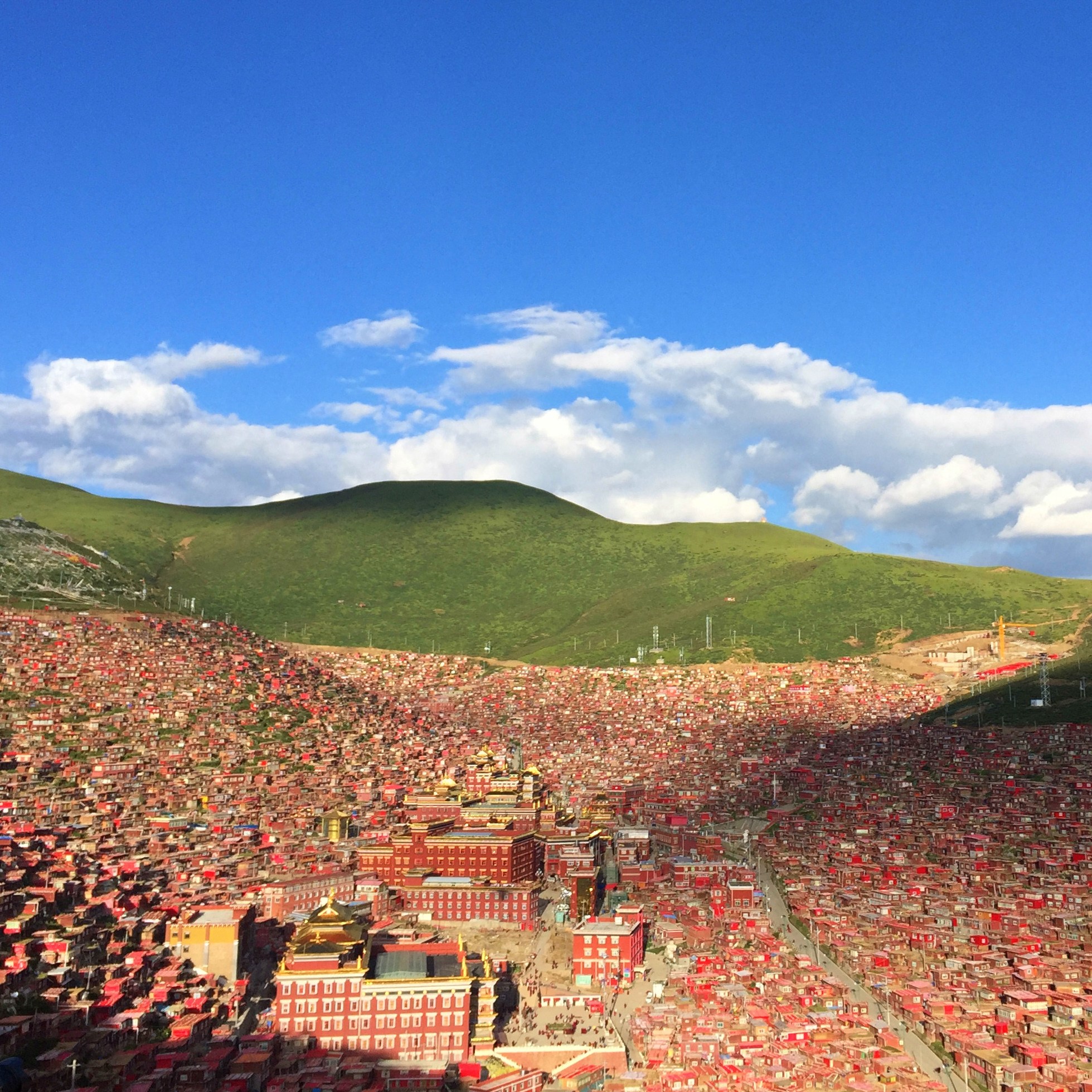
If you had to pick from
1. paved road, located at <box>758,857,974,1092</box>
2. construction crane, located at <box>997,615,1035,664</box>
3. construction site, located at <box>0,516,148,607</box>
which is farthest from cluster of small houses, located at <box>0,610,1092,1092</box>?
construction crane, located at <box>997,615,1035,664</box>

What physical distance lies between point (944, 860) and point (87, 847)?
5423 centimetres

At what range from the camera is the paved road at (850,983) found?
48.2 m

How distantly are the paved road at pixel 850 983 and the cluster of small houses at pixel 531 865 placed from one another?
82 centimetres

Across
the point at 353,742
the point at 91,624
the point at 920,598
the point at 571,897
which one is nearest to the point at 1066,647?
the point at 920,598

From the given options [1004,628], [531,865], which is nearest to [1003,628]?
[1004,628]

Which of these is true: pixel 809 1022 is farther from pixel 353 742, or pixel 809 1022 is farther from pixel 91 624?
pixel 91 624

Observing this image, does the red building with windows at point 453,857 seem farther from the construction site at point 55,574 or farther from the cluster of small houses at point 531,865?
the construction site at point 55,574

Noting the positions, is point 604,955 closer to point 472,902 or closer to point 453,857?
point 472,902

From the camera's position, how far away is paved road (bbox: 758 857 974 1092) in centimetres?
4822

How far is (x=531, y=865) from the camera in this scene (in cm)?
8088

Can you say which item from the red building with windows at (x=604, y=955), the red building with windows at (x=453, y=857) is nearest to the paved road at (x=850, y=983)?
the red building with windows at (x=604, y=955)

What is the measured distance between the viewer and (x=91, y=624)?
408 ft

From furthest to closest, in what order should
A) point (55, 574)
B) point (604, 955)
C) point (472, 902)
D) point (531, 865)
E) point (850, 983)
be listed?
1. point (55, 574)
2. point (531, 865)
3. point (472, 902)
4. point (604, 955)
5. point (850, 983)

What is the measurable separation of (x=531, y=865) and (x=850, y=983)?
26603 millimetres
